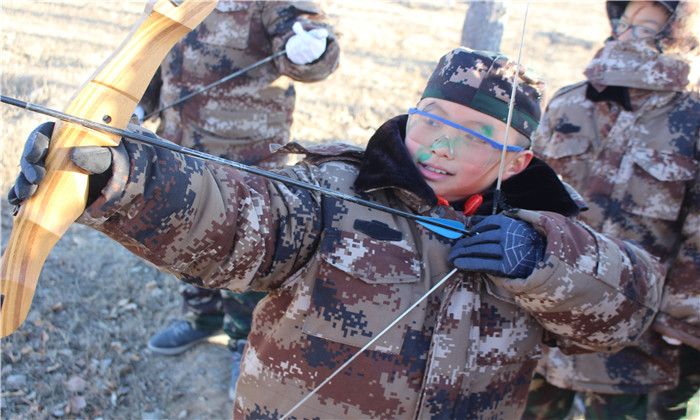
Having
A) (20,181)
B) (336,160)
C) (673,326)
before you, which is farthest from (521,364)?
(20,181)

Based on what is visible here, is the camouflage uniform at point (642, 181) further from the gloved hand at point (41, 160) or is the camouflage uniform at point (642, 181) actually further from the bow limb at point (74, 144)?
the gloved hand at point (41, 160)

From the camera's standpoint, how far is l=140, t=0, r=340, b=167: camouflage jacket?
338cm

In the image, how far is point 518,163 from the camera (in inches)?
79.4

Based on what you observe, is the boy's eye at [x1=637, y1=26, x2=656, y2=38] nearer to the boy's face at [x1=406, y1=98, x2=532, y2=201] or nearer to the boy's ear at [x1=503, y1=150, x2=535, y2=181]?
the boy's ear at [x1=503, y1=150, x2=535, y2=181]

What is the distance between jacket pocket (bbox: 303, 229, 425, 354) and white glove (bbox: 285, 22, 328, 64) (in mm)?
1840

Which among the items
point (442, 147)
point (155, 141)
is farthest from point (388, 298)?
point (155, 141)

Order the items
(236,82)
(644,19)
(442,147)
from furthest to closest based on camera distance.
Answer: (236,82) < (644,19) < (442,147)

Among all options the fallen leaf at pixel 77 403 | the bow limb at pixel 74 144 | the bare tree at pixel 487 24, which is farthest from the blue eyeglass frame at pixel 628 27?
the fallen leaf at pixel 77 403

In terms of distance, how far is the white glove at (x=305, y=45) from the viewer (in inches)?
127

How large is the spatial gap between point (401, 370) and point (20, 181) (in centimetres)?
114

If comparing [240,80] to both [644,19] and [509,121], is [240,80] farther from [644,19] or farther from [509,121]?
[644,19]

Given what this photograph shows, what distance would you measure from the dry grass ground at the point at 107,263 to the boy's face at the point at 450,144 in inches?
81.0

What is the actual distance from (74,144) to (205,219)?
1.08 feet

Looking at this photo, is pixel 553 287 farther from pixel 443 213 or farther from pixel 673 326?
pixel 673 326
